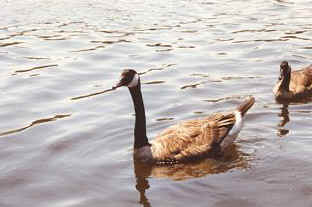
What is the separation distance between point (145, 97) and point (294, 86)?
3.52 meters

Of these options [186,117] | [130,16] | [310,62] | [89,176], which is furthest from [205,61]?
[89,176]

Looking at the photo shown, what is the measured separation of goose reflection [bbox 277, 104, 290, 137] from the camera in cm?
1132

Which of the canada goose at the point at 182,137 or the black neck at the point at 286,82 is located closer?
the canada goose at the point at 182,137

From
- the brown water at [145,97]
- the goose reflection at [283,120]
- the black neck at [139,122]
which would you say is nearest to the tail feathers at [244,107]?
the brown water at [145,97]

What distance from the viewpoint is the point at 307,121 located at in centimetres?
1178

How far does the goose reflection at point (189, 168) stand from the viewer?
961cm

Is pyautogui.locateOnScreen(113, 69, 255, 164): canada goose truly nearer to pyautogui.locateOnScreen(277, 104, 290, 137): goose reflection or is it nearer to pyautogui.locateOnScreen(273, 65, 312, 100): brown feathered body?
pyautogui.locateOnScreen(277, 104, 290, 137): goose reflection

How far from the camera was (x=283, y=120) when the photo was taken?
12.1 m

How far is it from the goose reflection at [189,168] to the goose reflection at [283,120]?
1234 mm

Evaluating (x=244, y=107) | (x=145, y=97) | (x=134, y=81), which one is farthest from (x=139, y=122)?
Result: (x=145, y=97)

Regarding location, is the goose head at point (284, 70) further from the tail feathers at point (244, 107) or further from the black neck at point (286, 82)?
the tail feathers at point (244, 107)

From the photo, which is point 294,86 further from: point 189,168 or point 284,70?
point 189,168

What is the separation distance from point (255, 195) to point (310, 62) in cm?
855

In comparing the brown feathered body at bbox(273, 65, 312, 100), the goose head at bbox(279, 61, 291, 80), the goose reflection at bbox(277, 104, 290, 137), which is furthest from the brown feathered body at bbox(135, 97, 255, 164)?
the goose head at bbox(279, 61, 291, 80)
